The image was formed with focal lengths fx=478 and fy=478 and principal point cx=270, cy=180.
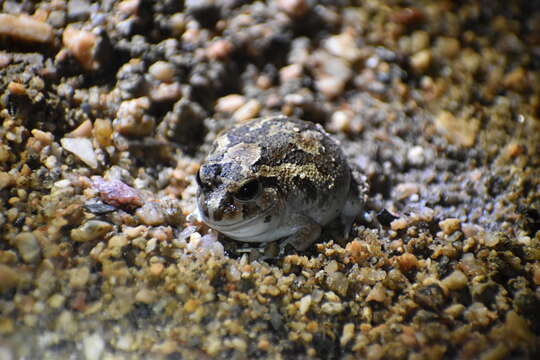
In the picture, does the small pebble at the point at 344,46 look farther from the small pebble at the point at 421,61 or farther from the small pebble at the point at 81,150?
the small pebble at the point at 81,150

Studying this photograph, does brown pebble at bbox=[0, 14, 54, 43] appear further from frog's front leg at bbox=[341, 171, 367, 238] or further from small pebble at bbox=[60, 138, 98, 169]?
frog's front leg at bbox=[341, 171, 367, 238]

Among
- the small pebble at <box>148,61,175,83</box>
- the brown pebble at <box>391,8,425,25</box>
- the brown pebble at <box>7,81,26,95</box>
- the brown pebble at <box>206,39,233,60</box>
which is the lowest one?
the small pebble at <box>148,61,175,83</box>

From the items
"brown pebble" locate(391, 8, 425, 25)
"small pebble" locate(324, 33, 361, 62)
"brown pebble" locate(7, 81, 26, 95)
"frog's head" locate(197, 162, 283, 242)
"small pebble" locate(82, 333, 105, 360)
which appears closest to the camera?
"small pebble" locate(82, 333, 105, 360)

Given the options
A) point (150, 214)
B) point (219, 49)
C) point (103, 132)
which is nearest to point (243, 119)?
point (219, 49)

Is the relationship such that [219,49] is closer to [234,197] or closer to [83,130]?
A: [83,130]

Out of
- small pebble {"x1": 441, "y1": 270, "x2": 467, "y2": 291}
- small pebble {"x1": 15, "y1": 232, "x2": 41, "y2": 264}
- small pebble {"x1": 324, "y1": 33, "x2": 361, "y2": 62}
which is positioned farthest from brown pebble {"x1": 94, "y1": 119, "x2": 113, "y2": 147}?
small pebble {"x1": 441, "y1": 270, "x2": 467, "y2": 291}

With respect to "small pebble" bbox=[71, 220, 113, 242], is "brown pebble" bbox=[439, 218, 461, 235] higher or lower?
lower

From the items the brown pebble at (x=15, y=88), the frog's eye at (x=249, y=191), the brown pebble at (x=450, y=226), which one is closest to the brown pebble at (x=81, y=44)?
the brown pebble at (x=15, y=88)
